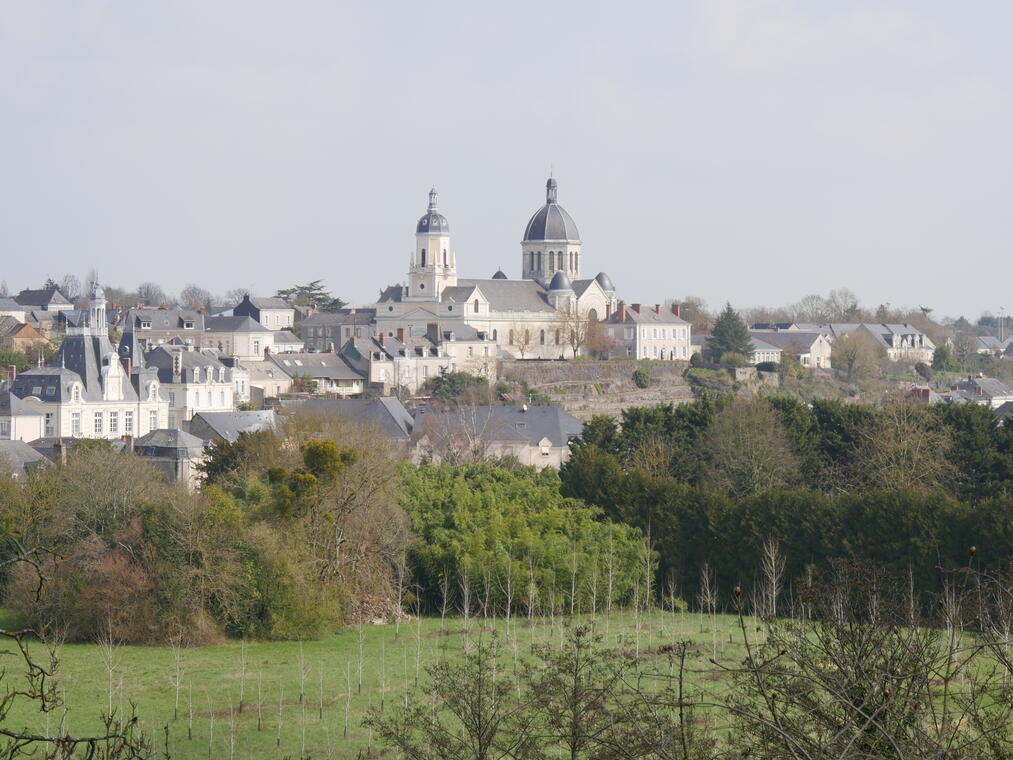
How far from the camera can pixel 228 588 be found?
995 inches

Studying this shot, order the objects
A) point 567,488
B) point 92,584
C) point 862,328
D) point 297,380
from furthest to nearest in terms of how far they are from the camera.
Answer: point 862,328 < point 297,380 < point 567,488 < point 92,584

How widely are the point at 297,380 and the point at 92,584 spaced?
43685 mm

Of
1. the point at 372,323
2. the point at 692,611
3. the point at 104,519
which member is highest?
the point at 372,323

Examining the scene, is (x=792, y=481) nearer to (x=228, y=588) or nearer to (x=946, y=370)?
(x=228, y=588)

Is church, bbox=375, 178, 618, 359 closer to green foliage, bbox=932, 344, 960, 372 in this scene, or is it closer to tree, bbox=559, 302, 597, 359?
tree, bbox=559, 302, 597, 359

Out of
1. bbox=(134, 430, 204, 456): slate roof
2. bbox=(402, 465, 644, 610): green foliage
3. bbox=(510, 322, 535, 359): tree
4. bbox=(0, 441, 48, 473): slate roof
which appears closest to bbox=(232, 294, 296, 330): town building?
bbox=(510, 322, 535, 359): tree

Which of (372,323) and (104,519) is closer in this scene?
(104,519)

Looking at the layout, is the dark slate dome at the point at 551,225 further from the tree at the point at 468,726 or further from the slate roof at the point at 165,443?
the tree at the point at 468,726

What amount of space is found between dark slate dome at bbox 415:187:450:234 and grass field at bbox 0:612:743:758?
205 feet

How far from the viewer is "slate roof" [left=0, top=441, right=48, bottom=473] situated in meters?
36.0

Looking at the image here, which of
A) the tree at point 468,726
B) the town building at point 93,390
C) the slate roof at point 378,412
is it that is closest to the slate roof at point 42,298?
the town building at point 93,390

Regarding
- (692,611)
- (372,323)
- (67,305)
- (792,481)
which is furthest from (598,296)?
(692,611)

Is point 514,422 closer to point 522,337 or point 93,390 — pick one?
point 93,390

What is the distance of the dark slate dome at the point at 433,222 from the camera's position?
8881 centimetres
